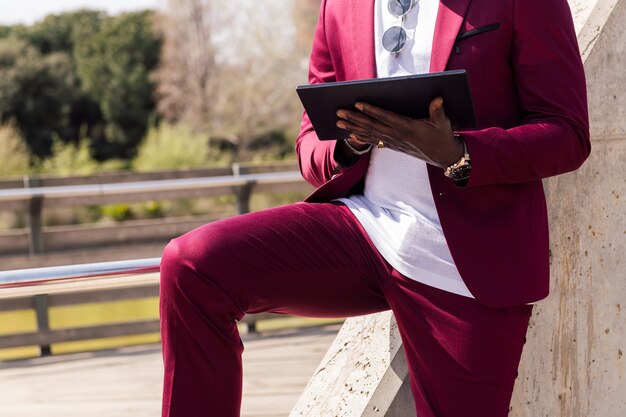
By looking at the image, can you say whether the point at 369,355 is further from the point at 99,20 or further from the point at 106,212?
the point at 99,20

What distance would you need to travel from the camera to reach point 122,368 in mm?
4777

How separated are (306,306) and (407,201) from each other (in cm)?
29

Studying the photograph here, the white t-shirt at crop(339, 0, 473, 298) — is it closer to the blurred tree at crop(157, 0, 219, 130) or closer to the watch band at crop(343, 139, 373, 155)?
the watch band at crop(343, 139, 373, 155)

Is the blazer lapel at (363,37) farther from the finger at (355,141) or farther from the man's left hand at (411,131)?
the man's left hand at (411,131)

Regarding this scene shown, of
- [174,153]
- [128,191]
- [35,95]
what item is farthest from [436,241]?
[35,95]

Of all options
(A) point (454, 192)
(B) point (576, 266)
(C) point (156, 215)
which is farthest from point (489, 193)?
(C) point (156, 215)

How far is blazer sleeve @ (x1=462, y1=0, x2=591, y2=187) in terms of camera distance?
1700mm

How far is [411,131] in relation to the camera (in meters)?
1.61

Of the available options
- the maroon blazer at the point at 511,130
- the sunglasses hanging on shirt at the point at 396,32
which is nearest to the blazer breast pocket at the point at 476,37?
the maroon blazer at the point at 511,130

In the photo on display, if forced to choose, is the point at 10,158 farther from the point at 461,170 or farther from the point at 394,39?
the point at 461,170

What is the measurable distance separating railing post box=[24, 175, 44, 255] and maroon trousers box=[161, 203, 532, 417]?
163 inches

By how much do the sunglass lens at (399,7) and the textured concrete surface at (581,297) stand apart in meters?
0.57

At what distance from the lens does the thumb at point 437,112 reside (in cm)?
158

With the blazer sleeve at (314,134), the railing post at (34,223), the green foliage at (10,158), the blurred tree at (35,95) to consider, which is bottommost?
the blurred tree at (35,95)
